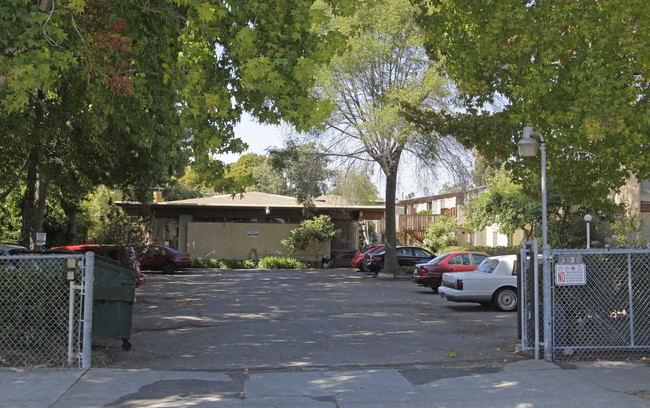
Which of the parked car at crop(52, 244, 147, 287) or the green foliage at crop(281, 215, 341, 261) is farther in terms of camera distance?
the green foliage at crop(281, 215, 341, 261)

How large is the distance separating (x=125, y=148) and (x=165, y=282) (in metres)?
7.68

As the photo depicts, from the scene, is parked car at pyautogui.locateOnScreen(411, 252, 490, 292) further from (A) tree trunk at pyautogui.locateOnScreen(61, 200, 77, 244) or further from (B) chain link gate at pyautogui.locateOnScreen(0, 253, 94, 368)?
(A) tree trunk at pyautogui.locateOnScreen(61, 200, 77, 244)

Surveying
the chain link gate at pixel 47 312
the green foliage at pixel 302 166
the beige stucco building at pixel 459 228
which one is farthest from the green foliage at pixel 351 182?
the chain link gate at pixel 47 312

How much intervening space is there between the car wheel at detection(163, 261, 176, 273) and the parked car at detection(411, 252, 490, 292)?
15189 millimetres

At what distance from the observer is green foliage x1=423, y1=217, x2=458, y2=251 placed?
38156 mm

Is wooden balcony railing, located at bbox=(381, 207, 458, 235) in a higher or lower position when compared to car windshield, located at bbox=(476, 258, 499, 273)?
higher

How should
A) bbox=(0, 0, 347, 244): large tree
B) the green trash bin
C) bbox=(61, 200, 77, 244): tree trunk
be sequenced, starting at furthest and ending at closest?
bbox=(61, 200, 77, 244): tree trunk < the green trash bin < bbox=(0, 0, 347, 244): large tree

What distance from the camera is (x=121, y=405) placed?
638cm

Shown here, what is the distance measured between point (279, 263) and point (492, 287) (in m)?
19.9

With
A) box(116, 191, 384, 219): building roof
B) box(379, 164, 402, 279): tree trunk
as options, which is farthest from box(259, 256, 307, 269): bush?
box(379, 164, 402, 279): tree trunk

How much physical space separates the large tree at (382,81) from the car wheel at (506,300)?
356 inches

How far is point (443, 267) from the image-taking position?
18719mm

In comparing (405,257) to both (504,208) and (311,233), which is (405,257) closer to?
(504,208)

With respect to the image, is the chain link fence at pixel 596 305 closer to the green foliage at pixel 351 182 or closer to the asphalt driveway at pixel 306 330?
the asphalt driveway at pixel 306 330
